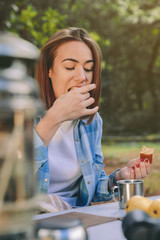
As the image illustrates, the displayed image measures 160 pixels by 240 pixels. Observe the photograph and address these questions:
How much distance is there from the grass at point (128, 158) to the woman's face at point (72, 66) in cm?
469

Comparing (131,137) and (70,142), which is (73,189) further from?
(131,137)

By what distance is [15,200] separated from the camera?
573mm

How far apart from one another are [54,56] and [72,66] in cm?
14

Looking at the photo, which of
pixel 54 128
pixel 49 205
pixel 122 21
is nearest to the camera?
pixel 54 128

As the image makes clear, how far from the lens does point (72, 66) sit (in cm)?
195

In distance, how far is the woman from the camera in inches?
68.2

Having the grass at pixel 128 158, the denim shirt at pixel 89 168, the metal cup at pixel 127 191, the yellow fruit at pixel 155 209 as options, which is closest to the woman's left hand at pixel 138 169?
the denim shirt at pixel 89 168

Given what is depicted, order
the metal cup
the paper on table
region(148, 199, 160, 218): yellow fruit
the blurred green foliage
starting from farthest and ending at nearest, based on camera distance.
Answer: the blurred green foliage
the metal cup
the paper on table
region(148, 199, 160, 218): yellow fruit

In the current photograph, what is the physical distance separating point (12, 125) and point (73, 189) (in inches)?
53.2

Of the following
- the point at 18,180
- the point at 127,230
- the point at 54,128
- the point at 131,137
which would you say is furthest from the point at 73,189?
the point at 131,137

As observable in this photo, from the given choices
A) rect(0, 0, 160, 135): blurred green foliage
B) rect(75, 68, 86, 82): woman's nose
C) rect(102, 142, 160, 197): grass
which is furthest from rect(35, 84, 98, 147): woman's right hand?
rect(0, 0, 160, 135): blurred green foliage

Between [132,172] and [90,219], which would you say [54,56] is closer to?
[132,172]

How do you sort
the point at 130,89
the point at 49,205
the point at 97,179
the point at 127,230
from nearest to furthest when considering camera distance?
the point at 127,230
the point at 49,205
the point at 97,179
the point at 130,89

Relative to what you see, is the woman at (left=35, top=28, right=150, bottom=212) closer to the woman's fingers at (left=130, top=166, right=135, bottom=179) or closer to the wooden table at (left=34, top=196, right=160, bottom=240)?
the woman's fingers at (left=130, top=166, right=135, bottom=179)
